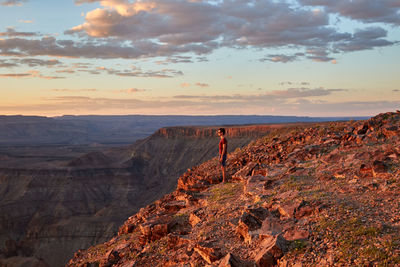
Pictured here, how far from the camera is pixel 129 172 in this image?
359ft

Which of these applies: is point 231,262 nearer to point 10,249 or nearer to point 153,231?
point 153,231

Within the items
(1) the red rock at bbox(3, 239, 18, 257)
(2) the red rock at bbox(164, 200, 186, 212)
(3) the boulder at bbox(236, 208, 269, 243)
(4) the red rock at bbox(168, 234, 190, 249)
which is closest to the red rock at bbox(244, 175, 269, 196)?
(3) the boulder at bbox(236, 208, 269, 243)

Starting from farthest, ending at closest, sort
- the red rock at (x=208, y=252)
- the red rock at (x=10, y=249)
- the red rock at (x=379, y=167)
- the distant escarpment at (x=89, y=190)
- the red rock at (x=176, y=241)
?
1. the distant escarpment at (x=89, y=190)
2. the red rock at (x=10, y=249)
3. the red rock at (x=379, y=167)
4. the red rock at (x=176, y=241)
5. the red rock at (x=208, y=252)

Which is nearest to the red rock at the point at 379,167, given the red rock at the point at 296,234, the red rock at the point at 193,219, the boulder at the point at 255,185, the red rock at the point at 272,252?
the boulder at the point at 255,185

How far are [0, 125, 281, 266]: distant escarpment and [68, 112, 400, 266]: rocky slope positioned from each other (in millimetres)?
39505

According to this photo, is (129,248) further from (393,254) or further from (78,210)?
(78,210)

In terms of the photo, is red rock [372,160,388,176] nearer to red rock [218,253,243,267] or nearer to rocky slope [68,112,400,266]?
rocky slope [68,112,400,266]

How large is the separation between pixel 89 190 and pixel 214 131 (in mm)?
40042

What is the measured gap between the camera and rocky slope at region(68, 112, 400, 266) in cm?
732

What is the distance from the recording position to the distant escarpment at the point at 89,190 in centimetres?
6644

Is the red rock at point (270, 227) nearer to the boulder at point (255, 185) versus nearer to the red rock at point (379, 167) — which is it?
the boulder at point (255, 185)

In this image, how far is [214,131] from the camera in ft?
367

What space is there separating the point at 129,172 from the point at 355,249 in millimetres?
105605

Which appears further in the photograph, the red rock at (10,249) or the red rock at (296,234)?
the red rock at (10,249)
